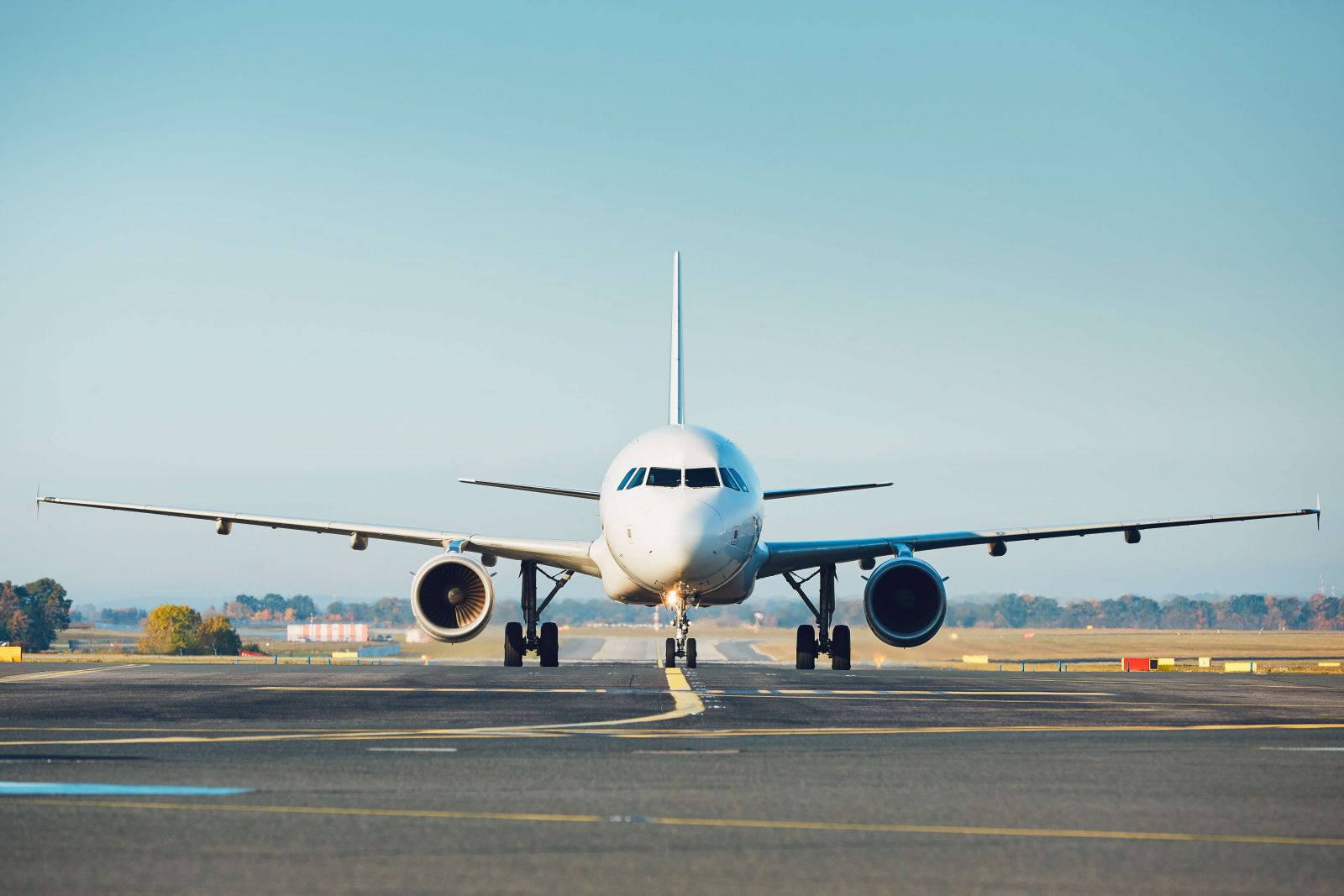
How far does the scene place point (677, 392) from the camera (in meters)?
36.6

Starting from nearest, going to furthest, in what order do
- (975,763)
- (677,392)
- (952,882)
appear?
(952,882) < (975,763) < (677,392)

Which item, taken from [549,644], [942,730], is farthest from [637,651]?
[942,730]

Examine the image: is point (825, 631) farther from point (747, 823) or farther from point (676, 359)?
point (747, 823)

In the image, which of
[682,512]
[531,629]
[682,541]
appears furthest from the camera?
[531,629]

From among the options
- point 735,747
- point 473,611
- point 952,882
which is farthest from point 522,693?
point 952,882

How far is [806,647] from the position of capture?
107 feet

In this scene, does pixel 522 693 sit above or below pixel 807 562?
below

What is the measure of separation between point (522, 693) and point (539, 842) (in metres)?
15.2

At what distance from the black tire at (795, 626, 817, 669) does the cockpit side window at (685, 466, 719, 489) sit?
7366mm

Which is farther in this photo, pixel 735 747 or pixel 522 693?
pixel 522 693

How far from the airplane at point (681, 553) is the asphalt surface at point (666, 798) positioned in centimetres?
578

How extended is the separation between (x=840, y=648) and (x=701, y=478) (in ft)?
28.5

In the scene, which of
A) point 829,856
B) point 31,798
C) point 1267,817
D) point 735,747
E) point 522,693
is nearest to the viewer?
point 829,856

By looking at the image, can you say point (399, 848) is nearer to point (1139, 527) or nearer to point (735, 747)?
point (735, 747)
